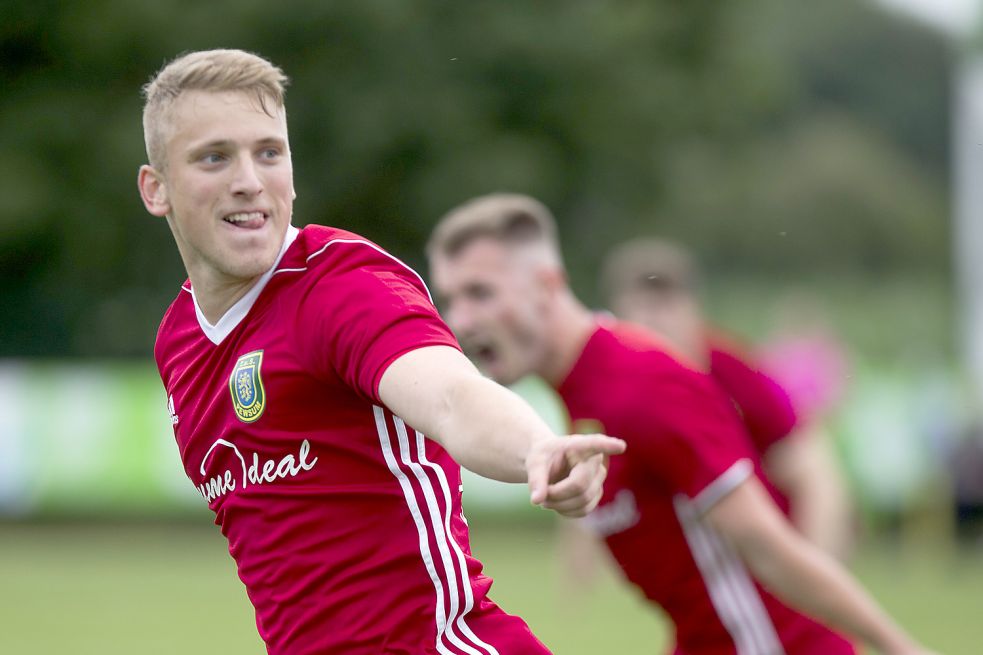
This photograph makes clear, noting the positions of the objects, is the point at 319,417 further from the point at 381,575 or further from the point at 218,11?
the point at 218,11

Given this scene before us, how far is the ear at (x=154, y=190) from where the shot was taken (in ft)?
11.4

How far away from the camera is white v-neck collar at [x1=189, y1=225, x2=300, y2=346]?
3316mm

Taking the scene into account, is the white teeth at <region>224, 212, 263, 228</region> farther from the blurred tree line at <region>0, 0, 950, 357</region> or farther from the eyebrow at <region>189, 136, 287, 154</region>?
the blurred tree line at <region>0, 0, 950, 357</region>

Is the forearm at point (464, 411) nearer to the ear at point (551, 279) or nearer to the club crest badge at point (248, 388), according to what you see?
the club crest badge at point (248, 388)

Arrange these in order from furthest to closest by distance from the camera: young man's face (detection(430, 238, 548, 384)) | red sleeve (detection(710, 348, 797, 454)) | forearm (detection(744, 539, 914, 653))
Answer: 1. red sleeve (detection(710, 348, 797, 454))
2. young man's face (detection(430, 238, 548, 384))
3. forearm (detection(744, 539, 914, 653))

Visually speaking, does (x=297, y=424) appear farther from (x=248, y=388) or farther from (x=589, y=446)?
(x=589, y=446)

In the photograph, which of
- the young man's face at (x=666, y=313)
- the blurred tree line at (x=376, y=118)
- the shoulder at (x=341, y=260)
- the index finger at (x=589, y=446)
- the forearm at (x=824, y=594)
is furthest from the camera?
the blurred tree line at (x=376, y=118)

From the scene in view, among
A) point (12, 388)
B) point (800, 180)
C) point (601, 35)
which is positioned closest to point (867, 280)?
point (800, 180)

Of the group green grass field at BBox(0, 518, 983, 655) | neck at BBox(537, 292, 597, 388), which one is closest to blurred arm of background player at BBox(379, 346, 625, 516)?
neck at BBox(537, 292, 597, 388)

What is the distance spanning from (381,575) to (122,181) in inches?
750

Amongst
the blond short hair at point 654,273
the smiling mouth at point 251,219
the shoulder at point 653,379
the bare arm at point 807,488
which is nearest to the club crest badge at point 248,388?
the smiling mouth at point 251,219

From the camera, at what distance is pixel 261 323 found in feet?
10.7

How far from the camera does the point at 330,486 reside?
321cm

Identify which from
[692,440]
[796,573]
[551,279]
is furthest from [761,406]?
[796,573]
